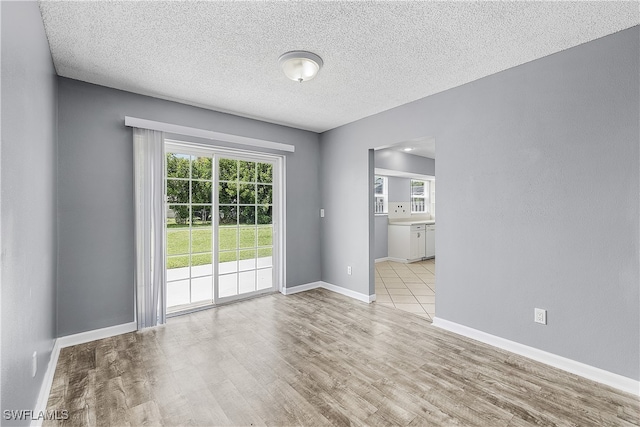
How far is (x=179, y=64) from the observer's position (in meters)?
2.60

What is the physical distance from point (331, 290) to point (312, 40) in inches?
139

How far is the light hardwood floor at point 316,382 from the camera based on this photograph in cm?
185

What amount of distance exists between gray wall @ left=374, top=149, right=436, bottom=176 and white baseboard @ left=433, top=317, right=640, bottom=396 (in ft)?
12.6

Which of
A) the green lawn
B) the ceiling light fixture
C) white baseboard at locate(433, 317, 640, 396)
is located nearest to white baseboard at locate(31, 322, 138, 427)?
the green lawn

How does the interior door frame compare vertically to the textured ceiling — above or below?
below

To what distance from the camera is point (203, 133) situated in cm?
362

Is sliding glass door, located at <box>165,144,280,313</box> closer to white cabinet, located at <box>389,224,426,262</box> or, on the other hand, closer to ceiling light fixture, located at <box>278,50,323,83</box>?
ceiling light fixture, located at <box>278,50,323,83</box>

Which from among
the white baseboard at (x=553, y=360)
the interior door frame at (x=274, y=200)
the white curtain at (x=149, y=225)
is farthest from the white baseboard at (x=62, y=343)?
the white baseboard at (x=553, y=360)

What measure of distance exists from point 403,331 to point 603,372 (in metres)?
1.54

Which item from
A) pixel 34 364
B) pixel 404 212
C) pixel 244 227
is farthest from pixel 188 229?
pixel 404 212

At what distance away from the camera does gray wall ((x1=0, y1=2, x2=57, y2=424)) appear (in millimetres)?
1279

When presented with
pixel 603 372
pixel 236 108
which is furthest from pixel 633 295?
pixel 236 108

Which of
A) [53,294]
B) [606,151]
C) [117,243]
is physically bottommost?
[53,294]

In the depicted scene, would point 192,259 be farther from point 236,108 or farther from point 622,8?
point 622,8
